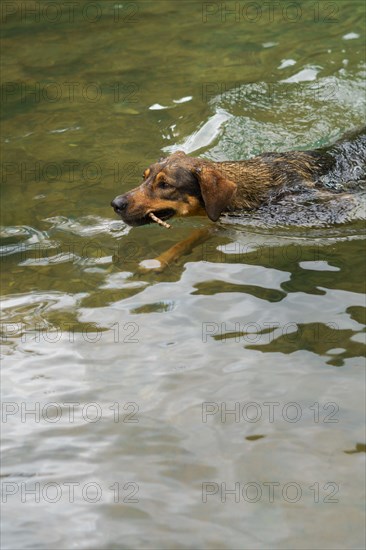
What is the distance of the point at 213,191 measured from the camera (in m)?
7.82

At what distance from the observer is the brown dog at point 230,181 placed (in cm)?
780

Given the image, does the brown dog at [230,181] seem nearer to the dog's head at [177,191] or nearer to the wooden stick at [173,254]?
the dog's head at [177,191]

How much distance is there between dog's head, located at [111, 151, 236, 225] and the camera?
7.75 m

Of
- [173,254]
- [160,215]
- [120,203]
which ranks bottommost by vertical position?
[173,254]

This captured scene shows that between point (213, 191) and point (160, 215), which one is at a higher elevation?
point (213, 191)

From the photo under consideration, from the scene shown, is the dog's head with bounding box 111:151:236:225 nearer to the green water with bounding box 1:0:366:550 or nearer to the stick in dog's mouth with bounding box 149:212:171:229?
the stick in dog's mouth with bounding box 149:212:171:229

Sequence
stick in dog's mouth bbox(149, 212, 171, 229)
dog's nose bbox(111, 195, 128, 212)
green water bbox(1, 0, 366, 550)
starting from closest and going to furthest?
green water bbox(1, 0, 366, 550), dog's nose bbox(111, 195, 128, 212), stick in dog's mouth bbox(149, 212, 171, 229)

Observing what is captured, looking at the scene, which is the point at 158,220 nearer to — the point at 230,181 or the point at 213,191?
the point at 213,191

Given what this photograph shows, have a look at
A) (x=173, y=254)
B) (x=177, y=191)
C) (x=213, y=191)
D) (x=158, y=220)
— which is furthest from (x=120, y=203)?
(x=213, y=191)

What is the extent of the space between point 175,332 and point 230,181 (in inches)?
69.1

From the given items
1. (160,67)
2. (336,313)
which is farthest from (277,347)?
(160,67)

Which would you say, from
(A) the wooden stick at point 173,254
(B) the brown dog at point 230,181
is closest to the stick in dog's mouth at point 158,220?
(B) the brown dog at point 230,181

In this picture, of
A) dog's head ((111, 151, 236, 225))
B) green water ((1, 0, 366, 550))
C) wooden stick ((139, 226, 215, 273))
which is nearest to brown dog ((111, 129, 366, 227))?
dog's head ((111, 151, 236, 225))

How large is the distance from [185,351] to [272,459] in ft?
4.45
